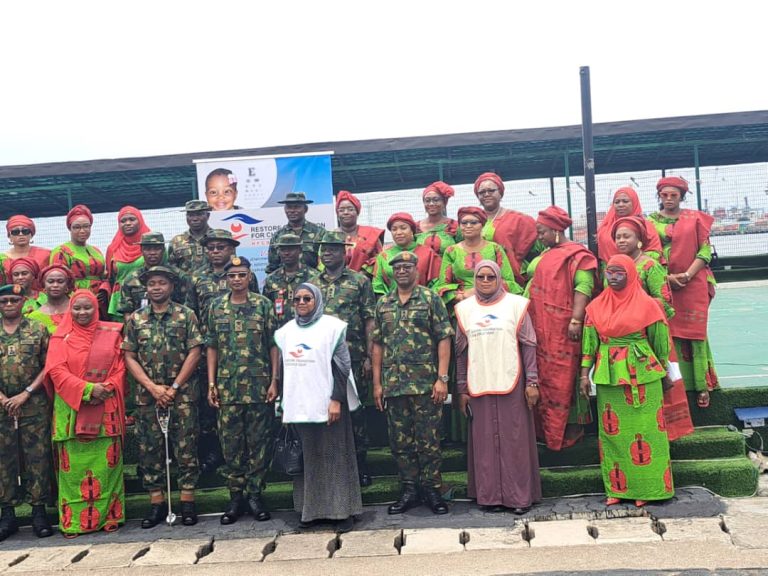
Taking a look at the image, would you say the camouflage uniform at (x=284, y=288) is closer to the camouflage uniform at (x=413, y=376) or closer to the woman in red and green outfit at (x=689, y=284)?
the camouflage uniform at (x=413, y=376)

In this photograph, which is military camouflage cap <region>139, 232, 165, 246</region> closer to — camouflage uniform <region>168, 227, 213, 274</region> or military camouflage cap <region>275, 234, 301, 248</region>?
camouflage uniform <region>168, 227, 213, 274</region>

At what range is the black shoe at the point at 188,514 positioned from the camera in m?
4.94

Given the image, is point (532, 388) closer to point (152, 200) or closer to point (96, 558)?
point (96, 558)

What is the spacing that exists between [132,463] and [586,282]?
3806 mm

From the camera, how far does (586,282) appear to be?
5.07 m

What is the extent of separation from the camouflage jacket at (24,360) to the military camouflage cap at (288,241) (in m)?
1.79

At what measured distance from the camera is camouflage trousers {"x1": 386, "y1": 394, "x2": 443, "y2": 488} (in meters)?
4.84

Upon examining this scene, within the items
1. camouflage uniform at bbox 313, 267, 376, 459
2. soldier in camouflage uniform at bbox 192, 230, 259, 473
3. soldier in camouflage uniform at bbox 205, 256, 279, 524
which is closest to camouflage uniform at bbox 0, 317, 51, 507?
soldier in camouflage uniform at bbox 192, 230, 259, 473

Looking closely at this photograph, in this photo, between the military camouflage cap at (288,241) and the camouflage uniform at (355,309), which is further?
the military camouflage cap at (288,241)

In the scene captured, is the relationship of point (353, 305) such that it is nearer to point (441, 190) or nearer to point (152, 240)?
point (441, 190)

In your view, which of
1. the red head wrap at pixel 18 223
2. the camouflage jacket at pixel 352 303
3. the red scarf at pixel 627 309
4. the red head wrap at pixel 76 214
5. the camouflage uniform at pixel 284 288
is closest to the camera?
the red scarf at pixel 627 309

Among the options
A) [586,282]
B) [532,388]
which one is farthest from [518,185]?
[532,388]

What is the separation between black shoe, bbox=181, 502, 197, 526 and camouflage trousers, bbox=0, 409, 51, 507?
997 millimetres

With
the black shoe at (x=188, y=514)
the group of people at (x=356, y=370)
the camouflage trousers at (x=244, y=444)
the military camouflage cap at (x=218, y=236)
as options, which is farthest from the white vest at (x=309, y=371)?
the military camouflage cap at (x=218, y=236)
